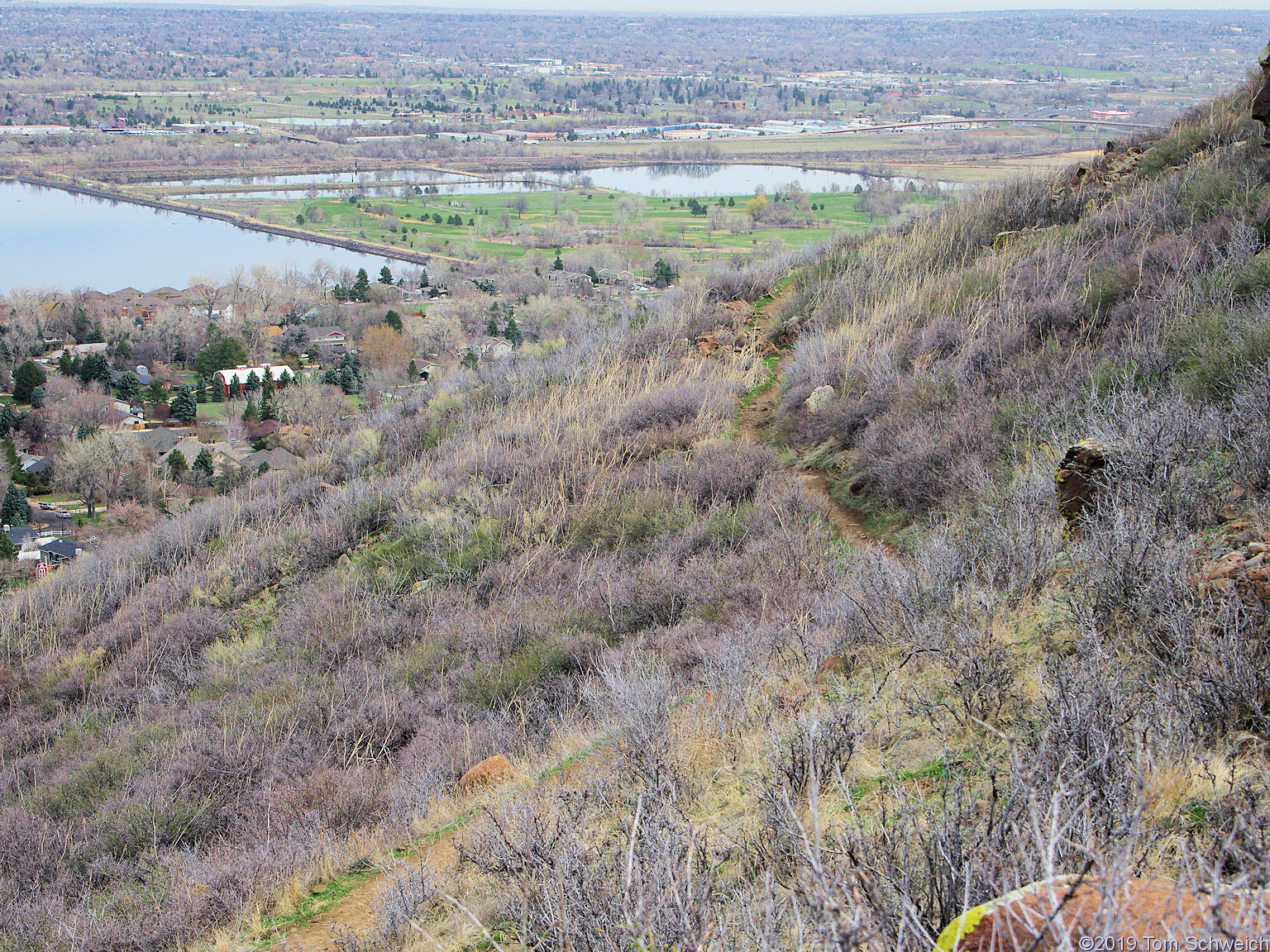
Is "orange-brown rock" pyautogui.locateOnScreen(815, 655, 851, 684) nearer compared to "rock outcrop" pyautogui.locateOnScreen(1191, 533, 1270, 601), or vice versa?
"rock outcrop" pyautogui.locateOnScreen(1191, 533, 1270, 601)

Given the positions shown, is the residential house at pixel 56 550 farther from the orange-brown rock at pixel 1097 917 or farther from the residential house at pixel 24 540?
the orange-brown rock at pixel 1097 917

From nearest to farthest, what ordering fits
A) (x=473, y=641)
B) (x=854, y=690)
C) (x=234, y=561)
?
1. (x=854, y=690)
2. (x=473, y=641)
3. (x=234, y=561)

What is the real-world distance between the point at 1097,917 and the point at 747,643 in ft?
10.2

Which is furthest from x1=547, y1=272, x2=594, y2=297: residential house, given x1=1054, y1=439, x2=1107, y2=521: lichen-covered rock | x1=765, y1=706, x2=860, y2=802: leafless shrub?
x1=765, y1=706, x2=860, y2=802: leafless shrub

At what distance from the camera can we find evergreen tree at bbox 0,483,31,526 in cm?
3064

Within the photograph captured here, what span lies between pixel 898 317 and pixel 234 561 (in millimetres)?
7556

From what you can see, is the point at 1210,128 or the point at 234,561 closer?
the point at 234,561

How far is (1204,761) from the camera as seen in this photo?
7.53ft

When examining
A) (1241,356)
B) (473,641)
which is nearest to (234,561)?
(473,641)

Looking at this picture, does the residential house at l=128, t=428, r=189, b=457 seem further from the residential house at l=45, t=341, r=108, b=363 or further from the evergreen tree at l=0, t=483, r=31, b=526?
the residential house at l=45, t=341, r=108, b=363

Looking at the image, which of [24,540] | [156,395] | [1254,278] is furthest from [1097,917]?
[156,395]

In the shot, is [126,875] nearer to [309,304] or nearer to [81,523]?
[81,523]

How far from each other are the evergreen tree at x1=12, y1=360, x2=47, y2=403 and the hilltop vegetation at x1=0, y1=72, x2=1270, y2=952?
130 ft

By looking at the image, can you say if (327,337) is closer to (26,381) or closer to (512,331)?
(26,381)
